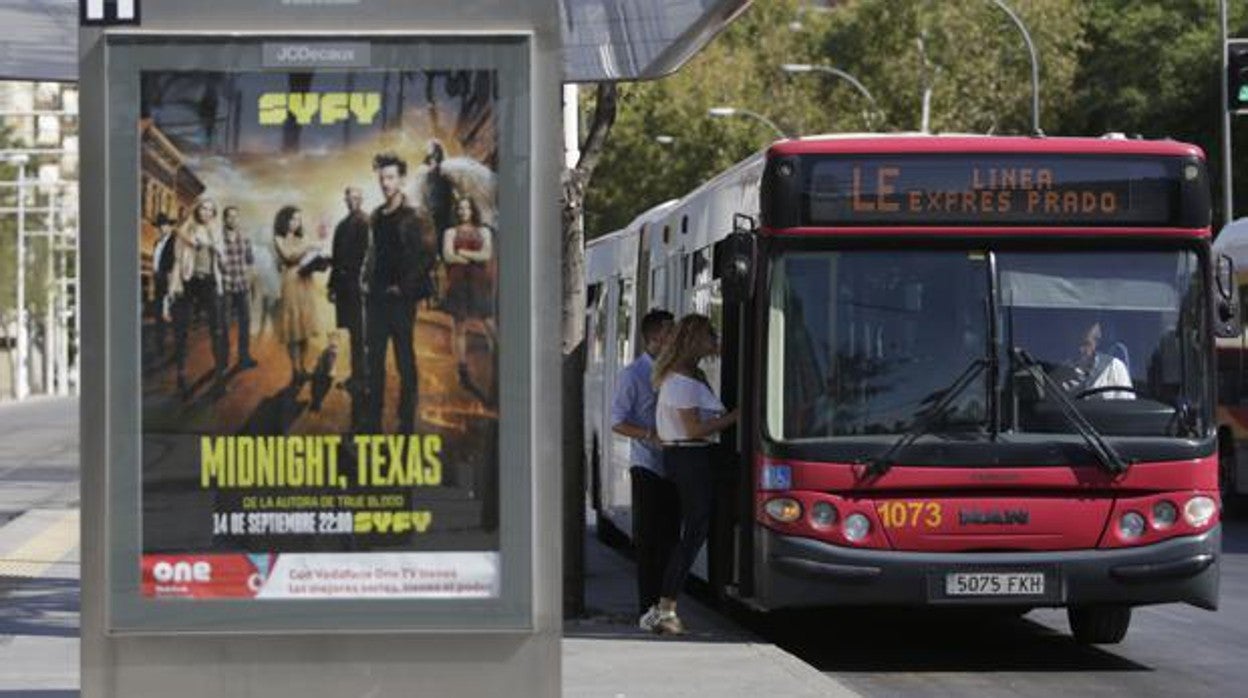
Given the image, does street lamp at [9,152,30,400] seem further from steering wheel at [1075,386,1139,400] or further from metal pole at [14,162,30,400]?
steering wheel at [1075,386,1139,400]

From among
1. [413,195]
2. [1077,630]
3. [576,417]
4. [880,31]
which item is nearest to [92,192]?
[413,195]

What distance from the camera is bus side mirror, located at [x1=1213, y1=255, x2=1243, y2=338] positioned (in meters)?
14.2

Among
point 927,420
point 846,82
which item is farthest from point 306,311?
point 846,82

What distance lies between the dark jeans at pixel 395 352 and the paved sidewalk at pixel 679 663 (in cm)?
281

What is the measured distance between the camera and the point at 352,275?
9.09 meters

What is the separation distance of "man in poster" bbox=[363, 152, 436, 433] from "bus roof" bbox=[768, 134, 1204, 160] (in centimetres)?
508

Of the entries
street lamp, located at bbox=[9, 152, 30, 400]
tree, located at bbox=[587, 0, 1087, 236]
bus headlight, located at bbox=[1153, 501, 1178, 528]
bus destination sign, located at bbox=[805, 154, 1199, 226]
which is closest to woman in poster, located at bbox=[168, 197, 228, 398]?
bus destination sign, located at bbox=[805, 154, 1199, 226]

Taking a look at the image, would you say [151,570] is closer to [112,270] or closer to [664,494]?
[112,270]

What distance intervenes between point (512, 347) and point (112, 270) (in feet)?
4.40

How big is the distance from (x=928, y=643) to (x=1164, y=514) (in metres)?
2.34

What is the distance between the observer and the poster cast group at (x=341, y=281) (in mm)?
9078

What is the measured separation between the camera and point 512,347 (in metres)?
9.10

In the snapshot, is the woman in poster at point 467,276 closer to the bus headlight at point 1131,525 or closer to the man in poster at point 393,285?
the man in poster at point 393,285

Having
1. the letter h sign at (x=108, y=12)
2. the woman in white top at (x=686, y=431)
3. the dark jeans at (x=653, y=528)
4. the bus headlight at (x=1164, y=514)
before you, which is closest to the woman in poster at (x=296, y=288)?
the letter h sign at (x=108, y=12)
